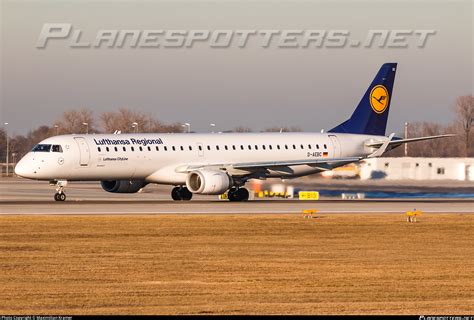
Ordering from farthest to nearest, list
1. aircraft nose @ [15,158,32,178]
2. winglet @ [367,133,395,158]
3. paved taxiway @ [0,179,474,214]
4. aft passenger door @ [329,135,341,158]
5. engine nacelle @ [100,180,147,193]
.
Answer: winglet @ [367,133,395,158], aft passenger door @ [329,135,341,158], engine nacelle @ [100,180,147,193], aircraft nose @ [15,158,32,178], paved taxiway @ [0,179,474,214]

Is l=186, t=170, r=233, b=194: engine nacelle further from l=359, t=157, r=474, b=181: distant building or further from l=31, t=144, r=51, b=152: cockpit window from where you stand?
l=359, t=157, r=474, b=181: distant building

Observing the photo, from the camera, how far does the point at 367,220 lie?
44.8 metres

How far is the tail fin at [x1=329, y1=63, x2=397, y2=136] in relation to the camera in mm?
67562

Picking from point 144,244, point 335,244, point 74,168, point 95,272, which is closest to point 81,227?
point 144,244

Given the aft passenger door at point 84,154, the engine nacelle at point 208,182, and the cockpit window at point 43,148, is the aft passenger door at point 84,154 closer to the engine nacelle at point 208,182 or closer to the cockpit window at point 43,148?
the cockpit window at point 43,148

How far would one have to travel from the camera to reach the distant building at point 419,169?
254ft

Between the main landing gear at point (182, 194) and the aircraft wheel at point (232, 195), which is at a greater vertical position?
the aircraft wheel at point (232, 195)

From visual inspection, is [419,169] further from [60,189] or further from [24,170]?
[24,170]

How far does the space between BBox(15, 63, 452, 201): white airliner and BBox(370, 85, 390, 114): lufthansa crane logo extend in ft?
0.21

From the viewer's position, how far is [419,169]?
81312 mm

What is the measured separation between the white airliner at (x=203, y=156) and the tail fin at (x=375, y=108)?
62mm

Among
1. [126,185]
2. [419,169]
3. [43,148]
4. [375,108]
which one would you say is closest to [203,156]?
[126,185]

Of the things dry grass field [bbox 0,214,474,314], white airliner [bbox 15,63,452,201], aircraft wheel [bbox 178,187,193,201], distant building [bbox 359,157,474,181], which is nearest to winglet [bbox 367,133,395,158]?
white airliner [bbox 15,63,452,201]

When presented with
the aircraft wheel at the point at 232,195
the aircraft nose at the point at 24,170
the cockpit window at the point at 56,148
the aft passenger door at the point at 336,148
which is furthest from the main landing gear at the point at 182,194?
the aft passenger door at the point at 336,148
